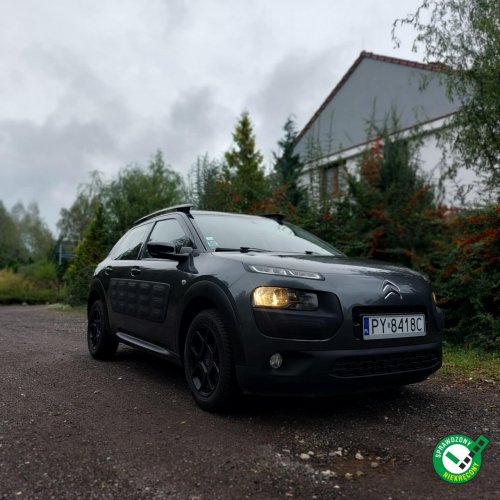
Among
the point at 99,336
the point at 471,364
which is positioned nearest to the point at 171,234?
the point at 99,336

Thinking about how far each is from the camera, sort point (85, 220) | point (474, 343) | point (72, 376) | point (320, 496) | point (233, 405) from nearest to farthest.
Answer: point (320, 496), point (233, 405), point (72, 376), point (474, 343), point (85, 220)

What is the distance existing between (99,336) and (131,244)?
111 centimetres

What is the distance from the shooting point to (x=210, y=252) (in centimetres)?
391


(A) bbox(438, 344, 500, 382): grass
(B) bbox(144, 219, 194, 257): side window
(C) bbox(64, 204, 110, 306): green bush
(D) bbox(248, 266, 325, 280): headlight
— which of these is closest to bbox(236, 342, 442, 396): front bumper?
(D) bbox(248, 266, 325, 280): headlight

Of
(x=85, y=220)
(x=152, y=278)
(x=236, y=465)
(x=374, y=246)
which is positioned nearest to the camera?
(x=236, y=465)

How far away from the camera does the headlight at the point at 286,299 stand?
3.18 m

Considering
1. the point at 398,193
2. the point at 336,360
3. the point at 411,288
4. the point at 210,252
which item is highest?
the point at 398,193

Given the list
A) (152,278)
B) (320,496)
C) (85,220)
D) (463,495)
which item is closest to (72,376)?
(152,278)

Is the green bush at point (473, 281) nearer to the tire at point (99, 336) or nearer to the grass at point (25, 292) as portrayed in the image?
the tire at point (99, 336)

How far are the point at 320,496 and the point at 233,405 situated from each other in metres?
1.19

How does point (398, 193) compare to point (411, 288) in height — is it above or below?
above

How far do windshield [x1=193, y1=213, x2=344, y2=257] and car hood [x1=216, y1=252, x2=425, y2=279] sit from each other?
41 cm

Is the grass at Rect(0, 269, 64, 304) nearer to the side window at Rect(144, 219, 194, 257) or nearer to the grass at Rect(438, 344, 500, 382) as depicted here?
the side window at Rect(144, 219, 194, 257)

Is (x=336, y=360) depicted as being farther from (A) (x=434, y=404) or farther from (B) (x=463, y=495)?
(A) (x=434, y=404)
